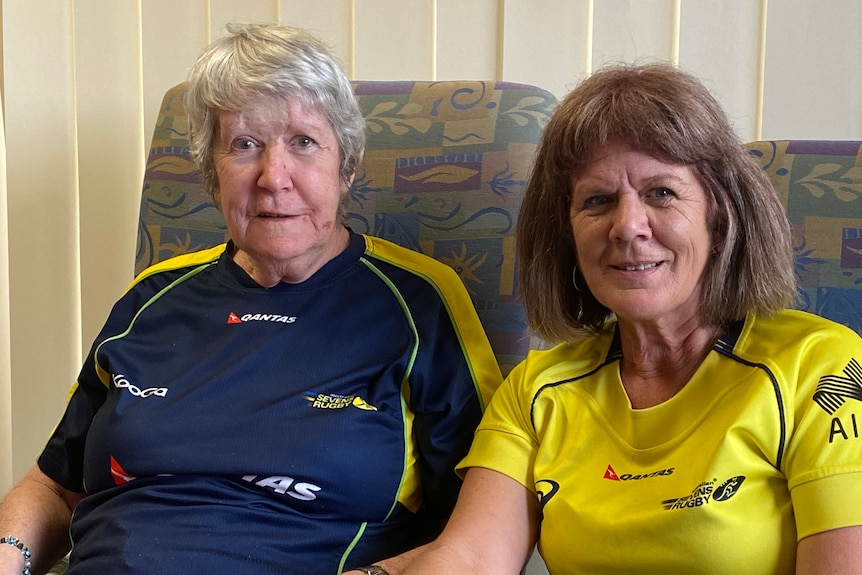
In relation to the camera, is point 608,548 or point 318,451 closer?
point 608,548

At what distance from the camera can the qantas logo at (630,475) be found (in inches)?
42.7

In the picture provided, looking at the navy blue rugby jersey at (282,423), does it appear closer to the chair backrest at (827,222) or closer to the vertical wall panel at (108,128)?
the chair backrest at (827,222)

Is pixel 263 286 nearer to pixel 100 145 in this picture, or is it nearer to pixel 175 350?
pixel 175 350

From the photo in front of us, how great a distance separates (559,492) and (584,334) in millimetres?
248

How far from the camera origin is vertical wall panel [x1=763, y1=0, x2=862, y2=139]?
65.9 inches

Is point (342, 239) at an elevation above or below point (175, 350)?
above

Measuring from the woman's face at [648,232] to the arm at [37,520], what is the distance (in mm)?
971

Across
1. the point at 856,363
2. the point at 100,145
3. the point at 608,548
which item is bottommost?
the point at 608,548

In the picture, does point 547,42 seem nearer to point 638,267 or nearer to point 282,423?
point 638,267

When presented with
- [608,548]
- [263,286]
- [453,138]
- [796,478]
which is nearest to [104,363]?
[263,286]

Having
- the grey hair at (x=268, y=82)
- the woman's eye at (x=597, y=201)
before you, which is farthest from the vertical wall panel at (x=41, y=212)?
the woman's eye at (x=597, y=201)

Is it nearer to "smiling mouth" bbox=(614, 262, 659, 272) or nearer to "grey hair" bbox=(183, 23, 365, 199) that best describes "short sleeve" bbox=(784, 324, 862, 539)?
"smiling mouth" bbox=(614, 262, 659, 272)

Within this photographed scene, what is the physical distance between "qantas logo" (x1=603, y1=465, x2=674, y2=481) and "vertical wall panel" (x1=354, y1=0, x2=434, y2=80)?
1.08m

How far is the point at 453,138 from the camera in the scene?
159 centimetres
